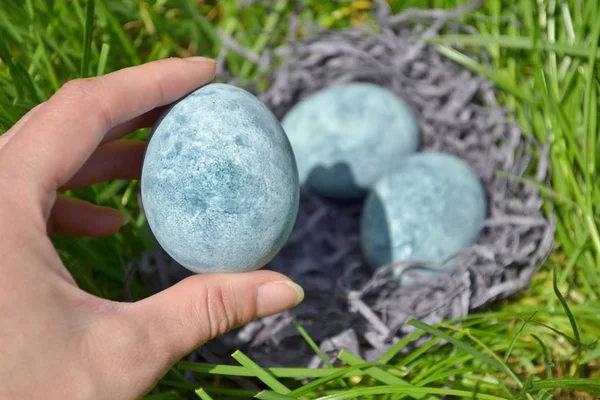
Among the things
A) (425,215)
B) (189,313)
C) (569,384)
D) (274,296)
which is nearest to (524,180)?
(425,215)

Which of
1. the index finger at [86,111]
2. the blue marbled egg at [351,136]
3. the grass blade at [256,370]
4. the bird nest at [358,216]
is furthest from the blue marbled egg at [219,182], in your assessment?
the blue marbled egg at [351,136]

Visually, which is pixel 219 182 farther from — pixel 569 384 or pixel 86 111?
pixel 569 384

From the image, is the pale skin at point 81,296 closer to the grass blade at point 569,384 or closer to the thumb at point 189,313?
the thumb at point 189,313

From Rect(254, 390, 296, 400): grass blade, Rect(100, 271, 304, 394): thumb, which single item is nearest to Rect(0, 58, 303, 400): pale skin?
Rect(100, 271, 304, 394): thumb

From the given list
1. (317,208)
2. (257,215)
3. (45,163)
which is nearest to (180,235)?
(257,215)

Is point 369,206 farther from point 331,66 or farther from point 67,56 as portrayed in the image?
point 67,56
